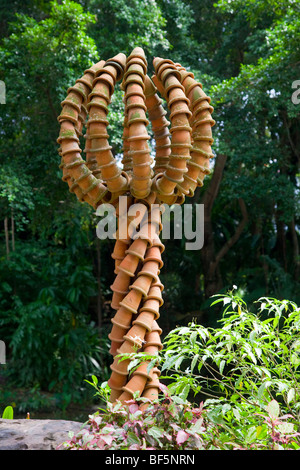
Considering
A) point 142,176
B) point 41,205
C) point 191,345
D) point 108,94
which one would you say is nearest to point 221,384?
point 191,345

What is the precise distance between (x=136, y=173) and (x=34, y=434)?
3.36 ft

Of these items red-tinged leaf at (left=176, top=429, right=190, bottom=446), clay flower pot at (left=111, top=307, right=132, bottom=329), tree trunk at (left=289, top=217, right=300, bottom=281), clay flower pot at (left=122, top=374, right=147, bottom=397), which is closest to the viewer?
red-tinged leaf at (left=176, top=429, right=190, bottom=446)

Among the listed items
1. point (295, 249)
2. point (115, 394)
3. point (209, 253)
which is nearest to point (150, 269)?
point (115, 394)

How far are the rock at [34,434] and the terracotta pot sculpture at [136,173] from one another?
24cm

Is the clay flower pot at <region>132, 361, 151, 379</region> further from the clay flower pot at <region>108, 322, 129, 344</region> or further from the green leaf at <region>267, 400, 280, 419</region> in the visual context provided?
the green leaf at <region>267, 400, 280, 419</region>

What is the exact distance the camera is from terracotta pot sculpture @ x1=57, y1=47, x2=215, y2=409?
1.81 meters

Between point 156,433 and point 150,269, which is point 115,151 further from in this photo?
point 156,433

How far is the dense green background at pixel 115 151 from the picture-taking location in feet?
14.8

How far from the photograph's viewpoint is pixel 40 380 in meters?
5.88

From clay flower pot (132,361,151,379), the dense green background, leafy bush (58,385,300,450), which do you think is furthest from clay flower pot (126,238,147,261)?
the dense green background

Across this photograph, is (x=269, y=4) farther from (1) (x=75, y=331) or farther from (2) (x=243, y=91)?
(1) (x=75, y=331)

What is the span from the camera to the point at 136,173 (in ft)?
6.09

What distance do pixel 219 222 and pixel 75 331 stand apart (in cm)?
304

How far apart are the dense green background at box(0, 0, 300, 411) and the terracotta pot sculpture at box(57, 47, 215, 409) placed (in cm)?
243
